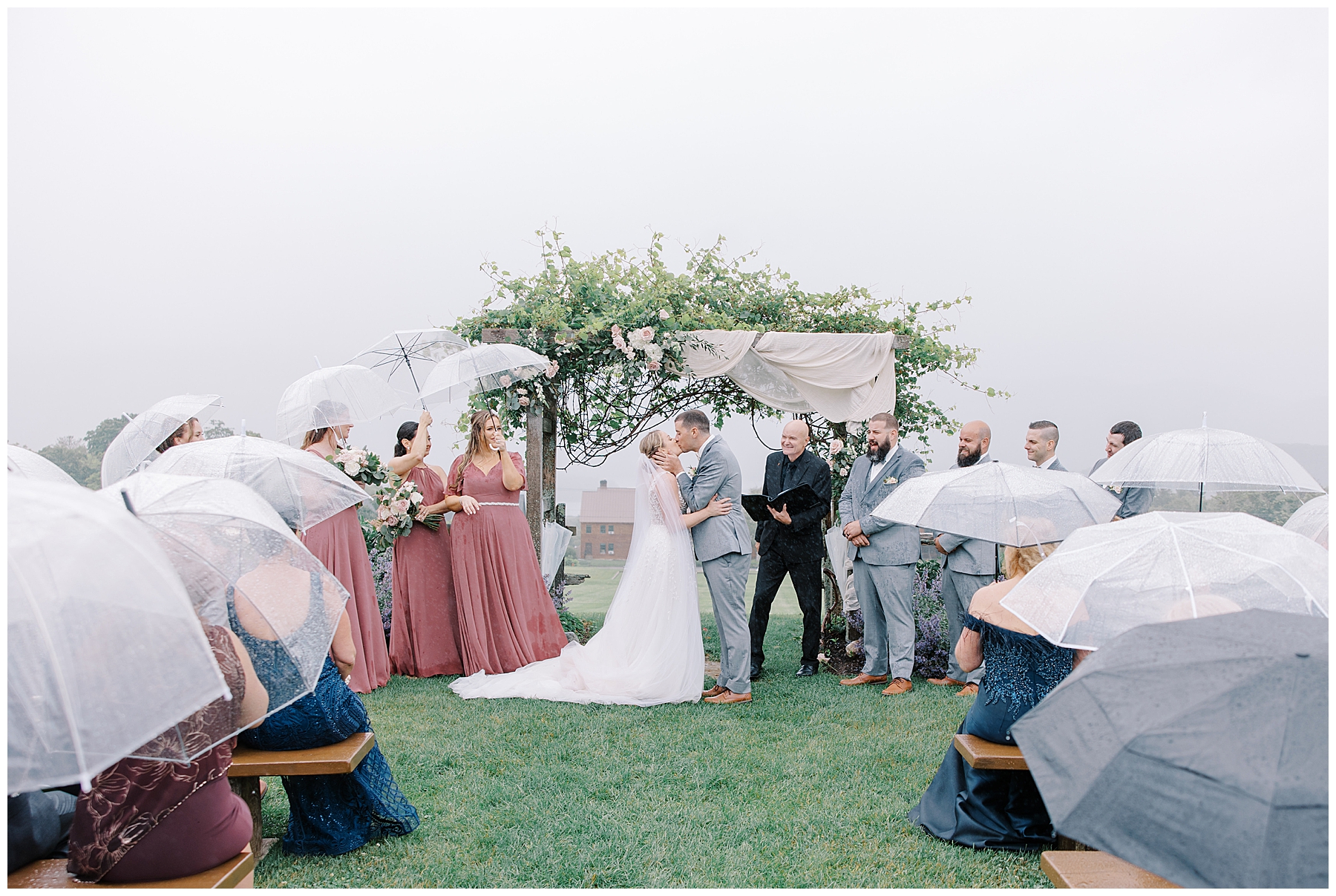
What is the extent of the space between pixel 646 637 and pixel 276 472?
3259mm

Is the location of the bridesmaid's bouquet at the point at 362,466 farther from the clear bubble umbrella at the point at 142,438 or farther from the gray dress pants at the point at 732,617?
the gray dress pants at the point at 732,617

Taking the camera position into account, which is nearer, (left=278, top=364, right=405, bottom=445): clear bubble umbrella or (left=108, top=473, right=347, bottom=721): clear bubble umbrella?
(left=108, top=473, right=347, bottom=721): clear bubble umbrella

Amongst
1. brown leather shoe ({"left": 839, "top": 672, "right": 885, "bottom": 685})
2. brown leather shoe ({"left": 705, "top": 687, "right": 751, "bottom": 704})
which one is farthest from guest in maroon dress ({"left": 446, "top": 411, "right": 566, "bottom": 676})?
brown leather shoe ({"left": 839, "top": 672, "right": 885, "bottom": 685})

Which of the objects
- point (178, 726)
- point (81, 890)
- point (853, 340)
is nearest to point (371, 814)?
point (81, 890)

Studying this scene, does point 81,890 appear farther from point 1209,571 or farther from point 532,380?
point 532,380

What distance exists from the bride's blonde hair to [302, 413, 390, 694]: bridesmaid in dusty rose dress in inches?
83.0

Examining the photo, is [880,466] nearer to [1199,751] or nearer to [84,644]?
[1199,751]

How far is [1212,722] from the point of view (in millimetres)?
1545

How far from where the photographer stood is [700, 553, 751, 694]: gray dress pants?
5.98 m

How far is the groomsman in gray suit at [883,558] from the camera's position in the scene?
641 centimetres

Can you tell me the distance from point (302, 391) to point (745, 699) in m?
3.79

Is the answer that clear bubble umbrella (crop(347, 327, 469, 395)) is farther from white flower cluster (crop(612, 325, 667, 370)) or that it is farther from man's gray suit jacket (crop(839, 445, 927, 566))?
man's gray suit jacket (crop(839, 445, 927, 566))

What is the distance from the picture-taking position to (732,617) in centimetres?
598

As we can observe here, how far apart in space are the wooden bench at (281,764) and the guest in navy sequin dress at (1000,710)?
2.42 m
